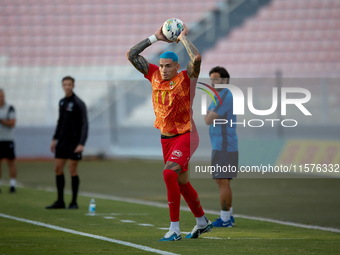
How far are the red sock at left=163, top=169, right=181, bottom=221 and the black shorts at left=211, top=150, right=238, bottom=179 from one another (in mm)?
1438

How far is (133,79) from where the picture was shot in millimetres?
24484

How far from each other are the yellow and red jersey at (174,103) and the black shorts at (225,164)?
1.39m

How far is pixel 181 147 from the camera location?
250 inches

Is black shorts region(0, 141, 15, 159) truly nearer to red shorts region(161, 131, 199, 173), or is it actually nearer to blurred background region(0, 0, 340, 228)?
blurred background region(0, 0, 340, 228)

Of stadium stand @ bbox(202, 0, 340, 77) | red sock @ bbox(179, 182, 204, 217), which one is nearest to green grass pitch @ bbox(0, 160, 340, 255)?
red sock @ bbox(179, 182, 204, 217)

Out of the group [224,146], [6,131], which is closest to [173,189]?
[224,146]

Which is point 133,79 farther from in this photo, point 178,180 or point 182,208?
point 178,180

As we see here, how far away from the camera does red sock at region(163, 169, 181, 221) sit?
625 centimetres

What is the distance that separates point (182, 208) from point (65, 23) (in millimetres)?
22656

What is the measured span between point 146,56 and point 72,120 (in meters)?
18.9

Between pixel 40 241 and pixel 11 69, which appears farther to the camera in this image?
pixel 11 69

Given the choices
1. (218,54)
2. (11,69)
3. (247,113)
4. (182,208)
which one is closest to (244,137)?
(247,113)

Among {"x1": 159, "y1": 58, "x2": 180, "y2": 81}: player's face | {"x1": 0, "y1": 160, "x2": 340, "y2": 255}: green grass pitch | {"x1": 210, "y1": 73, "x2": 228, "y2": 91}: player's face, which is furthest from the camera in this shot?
{"x1": 210, "y1": 73, "x2": 228, "y2": 91}: player's face

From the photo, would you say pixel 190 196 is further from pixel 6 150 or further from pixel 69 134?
pixel 6 150
